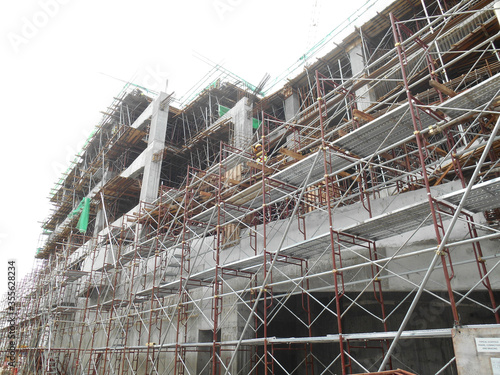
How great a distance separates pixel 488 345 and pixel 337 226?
22.4 feet

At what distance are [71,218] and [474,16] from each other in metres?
31.8

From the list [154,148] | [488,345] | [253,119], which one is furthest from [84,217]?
[488,345]

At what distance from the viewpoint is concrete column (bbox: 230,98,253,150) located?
22141mm

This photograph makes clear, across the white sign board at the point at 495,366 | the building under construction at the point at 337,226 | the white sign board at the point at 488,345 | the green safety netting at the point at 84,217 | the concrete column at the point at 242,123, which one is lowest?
the white sign board at the point at 495,366

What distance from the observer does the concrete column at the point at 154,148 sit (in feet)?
79.0

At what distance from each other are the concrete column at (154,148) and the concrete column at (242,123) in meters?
5.38

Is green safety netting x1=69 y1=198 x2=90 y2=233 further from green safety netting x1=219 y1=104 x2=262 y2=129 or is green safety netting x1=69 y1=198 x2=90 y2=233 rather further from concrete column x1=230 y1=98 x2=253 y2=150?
concrete column x1=230 y1=98 x2=253 y2=150

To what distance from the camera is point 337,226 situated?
1226cm

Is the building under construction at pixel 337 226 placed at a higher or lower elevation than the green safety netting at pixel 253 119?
lower

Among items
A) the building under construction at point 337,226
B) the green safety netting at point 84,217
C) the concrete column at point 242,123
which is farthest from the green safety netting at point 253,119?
the green safety netting at point 84,217

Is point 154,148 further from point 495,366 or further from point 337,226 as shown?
point 495,366

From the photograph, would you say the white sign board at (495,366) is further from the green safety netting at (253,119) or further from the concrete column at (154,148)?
the concrete column at (154,148)

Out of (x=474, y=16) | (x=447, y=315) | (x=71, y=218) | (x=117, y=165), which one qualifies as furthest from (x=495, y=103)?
(x=71, y=218)

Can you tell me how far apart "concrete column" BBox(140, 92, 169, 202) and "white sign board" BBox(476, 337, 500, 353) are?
66.4 feet
